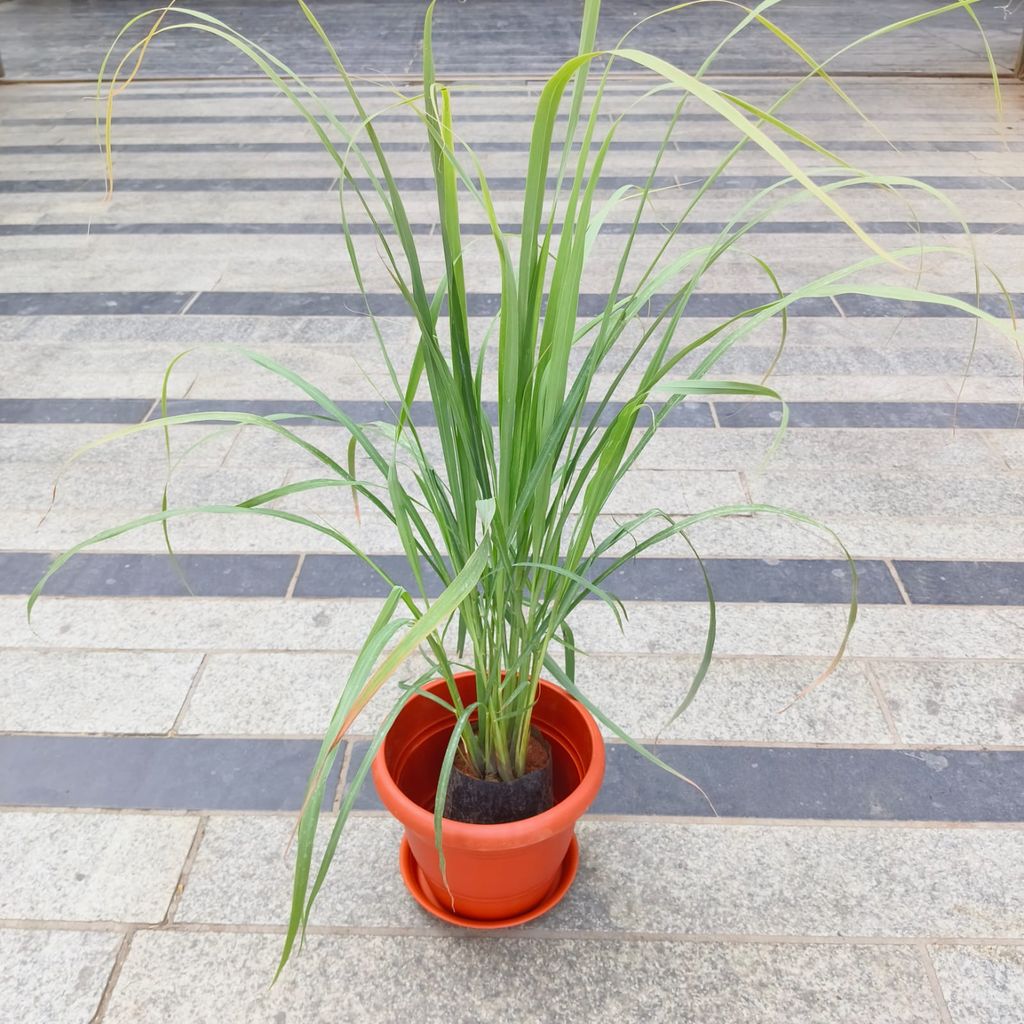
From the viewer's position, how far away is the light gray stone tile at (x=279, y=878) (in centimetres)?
112

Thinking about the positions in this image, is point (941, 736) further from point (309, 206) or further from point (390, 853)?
point (309, 206)

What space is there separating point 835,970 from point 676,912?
0.58 feet

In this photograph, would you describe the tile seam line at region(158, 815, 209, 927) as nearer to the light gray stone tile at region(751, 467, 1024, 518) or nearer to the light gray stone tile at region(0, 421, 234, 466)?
the light gray stone tile at region(0, 421, 234, 466)

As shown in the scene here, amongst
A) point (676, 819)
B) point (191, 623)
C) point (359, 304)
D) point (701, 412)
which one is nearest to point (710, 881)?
point (676, 819)

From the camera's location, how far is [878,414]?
6.88 feet

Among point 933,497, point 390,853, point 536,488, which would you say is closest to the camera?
point 536,488

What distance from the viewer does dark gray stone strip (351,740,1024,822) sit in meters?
1.25

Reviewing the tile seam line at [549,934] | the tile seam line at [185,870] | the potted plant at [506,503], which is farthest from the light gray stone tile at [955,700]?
the tile seam line at [185,870]

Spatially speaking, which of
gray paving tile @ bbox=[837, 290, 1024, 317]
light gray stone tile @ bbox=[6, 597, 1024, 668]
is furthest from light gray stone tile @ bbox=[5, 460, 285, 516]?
gray paving tile @ bbox=[837, 290, 1024, 317]

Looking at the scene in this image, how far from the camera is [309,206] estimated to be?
10.5ft

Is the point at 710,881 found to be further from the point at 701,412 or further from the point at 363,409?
the point at 363,409

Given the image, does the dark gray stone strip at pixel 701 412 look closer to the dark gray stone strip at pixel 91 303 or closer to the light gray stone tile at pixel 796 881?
the dark gray stone strip at pixel 91 303

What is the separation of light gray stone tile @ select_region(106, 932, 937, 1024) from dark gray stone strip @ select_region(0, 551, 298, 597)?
642 mm

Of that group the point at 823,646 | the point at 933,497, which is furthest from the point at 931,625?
the point at 933,497
